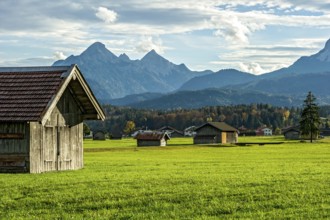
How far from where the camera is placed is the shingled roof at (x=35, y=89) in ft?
103

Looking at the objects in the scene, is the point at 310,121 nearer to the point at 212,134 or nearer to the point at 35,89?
the point at 212,134

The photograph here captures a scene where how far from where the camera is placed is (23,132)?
31875 mm

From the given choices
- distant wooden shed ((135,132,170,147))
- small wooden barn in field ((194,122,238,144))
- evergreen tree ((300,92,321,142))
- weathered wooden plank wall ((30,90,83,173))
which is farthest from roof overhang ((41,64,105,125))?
small wooden barn in field ((194,122,238,144))

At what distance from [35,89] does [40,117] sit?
268 centimetres

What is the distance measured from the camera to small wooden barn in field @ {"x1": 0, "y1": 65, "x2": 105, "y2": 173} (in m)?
31.7

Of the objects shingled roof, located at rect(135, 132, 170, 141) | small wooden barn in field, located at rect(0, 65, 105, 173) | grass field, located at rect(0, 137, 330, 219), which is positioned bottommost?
grass field, located at rect(0, 137, 330, 219)

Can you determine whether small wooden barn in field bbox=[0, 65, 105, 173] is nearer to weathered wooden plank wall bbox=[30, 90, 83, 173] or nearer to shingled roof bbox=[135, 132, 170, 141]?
weathered wooden plank wall bbox=[30, 90, 83, 173]

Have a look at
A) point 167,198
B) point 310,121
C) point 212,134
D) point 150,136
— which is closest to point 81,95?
point 167,198

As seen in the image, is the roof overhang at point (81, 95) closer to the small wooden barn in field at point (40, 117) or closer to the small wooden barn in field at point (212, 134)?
the small wooden barn in field at point (40, 117)

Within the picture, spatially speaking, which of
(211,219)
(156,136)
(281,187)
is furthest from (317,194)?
(156,136)

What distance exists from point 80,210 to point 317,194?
8.75m

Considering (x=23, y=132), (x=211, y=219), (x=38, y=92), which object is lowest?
(x=211, y=219)

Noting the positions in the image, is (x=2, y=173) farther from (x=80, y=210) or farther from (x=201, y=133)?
(x=201, y=133)

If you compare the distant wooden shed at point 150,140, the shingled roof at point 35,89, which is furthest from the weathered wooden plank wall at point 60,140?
the distant wooden shed at point 150,140
